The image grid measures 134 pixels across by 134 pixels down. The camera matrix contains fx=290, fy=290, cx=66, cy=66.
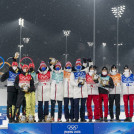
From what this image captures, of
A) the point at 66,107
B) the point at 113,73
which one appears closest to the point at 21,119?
the point at 66,107

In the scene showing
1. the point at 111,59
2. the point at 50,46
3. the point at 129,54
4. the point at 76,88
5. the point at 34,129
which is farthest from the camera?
the point at 50,46

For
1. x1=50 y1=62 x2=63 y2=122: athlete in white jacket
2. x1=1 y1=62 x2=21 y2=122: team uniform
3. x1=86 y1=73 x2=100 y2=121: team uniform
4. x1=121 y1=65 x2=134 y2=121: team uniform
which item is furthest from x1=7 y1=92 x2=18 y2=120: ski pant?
x1=121 y1=65 x2=134 y2=121: team uniform

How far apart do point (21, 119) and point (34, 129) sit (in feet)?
1.42

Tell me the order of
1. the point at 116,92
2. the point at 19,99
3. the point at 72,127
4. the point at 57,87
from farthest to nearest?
1. the point at 116,92
2. the point at 57,87
3. the point at 19,99
4. the point at 72,127

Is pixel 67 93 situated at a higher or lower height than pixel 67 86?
lower

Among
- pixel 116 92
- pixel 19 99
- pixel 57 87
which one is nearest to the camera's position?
pixel 19 99

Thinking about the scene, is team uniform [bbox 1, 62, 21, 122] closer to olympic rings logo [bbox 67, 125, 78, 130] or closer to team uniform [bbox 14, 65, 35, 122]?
team uniform [bbox 14, 65, 35, 122]

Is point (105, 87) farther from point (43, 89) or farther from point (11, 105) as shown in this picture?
point (11, 105)

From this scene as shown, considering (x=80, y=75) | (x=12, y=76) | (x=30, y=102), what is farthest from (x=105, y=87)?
(x=12, y=76)

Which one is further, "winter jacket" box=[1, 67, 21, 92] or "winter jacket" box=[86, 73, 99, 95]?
"winter jacket" box=[86, 73, 99, 95]

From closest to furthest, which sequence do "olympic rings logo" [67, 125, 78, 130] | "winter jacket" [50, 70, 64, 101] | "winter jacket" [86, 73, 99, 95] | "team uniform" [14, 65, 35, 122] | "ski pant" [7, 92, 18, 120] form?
1. "olympic rings logo" [67, 125, 78, 130]
2. "team uniform" [14, 65, 35, 122]
3. "ski pant" [7, 92, 18, 120]
4. "winter jacket" [50, 70, 64, 101]
5. "winter jacket" [86, 73, 99, 95]

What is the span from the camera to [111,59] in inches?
2197

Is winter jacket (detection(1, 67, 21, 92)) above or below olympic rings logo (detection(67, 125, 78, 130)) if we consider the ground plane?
above

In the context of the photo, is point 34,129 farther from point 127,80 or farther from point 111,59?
point 111,59
